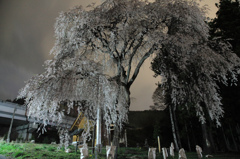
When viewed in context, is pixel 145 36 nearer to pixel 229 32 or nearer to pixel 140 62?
pixel 140 62

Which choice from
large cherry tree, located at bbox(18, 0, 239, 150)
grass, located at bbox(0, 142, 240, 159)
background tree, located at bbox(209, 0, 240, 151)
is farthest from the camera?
background tree, located at bbox(209, 0, 240, 151)

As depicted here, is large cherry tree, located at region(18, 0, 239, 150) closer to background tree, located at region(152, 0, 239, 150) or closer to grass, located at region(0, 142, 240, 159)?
background tree, located at region(152, 0, 239, 150)

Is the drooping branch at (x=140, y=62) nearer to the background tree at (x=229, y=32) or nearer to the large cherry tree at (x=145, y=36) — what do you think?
the large cherry tree at (x=145, y=36)

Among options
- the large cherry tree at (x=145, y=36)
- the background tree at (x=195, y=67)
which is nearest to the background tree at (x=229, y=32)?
the background tree at (x=195, y=67)

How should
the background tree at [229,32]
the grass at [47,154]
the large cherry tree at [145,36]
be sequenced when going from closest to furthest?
the large cherry tree at [145,36]
the grass at [47,154]
the background tree at [229,32]

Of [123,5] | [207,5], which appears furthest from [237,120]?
[123,5]

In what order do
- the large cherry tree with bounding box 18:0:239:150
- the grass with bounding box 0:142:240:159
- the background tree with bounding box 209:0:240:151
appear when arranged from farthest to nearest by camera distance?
the background tree with bounding box 209:0:240:151, the grass with bounding box 0:142:240:159, the large cherry tree with bounding box 18:0:239:150

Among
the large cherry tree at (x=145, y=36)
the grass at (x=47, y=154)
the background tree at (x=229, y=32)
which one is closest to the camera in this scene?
the large cherry tree at (x=145, y=36)

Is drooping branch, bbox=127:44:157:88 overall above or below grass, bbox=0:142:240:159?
above

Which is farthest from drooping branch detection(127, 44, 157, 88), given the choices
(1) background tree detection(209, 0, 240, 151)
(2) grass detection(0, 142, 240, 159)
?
(1) background tree detection(209, 0, 240, 151)

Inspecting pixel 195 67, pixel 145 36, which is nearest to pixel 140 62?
pixel 145 36

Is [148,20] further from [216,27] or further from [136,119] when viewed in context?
[136,119]

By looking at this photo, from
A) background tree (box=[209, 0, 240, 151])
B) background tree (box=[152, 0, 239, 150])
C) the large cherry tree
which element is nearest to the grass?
the large cherry tree

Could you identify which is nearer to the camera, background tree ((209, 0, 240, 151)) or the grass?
the grass
